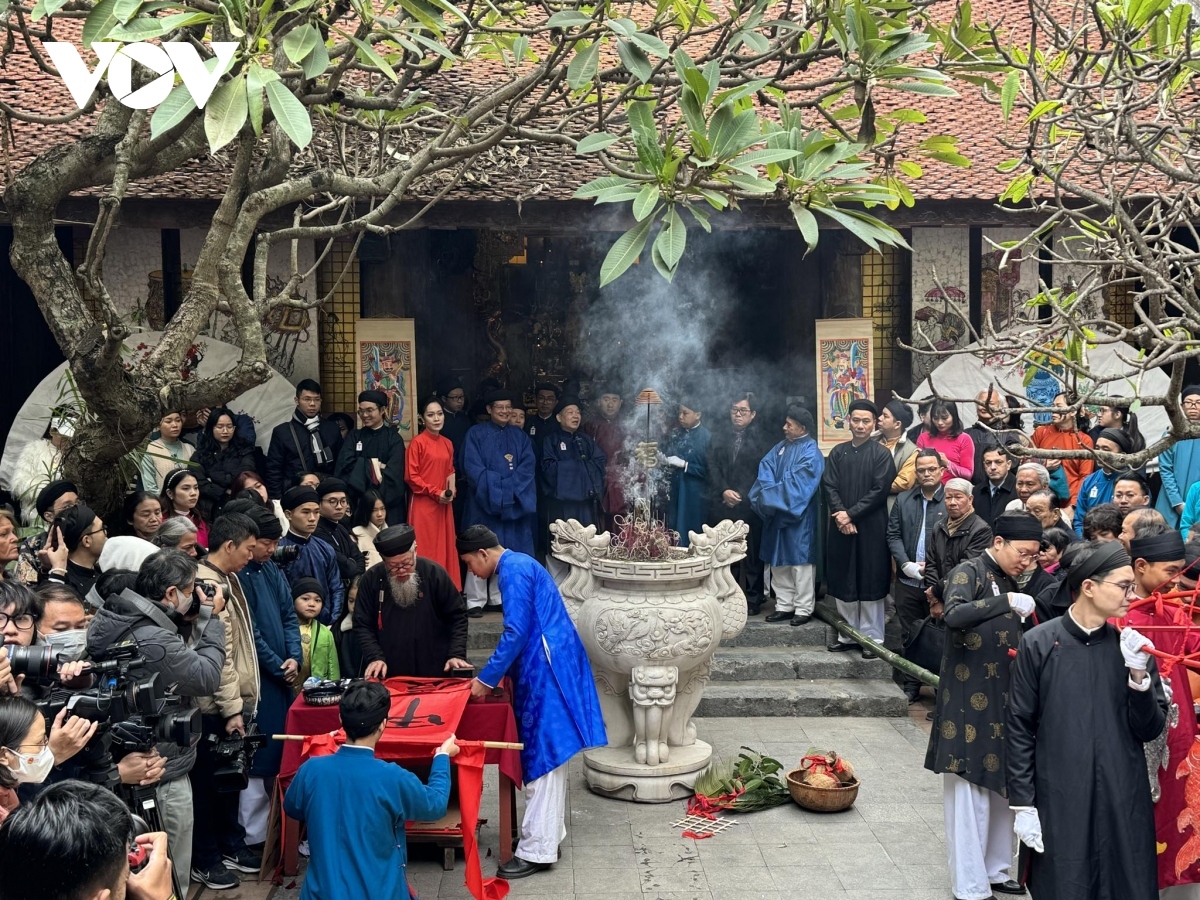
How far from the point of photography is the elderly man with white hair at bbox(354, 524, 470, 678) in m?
7.27

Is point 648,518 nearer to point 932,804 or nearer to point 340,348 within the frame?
point 932,804

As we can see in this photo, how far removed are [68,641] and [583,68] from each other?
3.21m

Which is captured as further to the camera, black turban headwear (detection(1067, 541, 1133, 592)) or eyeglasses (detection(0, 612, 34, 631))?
black turban headwear (detection(1067, 541, 1133, 592))

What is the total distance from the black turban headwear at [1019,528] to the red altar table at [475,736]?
2669mm

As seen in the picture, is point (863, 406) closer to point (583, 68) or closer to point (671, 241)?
point (583, 68)

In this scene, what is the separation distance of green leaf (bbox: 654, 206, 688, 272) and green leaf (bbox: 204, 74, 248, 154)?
1480 mm

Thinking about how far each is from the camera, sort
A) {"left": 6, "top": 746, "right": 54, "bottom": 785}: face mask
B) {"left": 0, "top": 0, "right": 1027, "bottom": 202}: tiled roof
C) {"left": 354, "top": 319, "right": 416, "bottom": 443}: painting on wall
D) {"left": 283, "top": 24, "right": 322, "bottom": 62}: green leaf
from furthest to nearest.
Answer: {"left": 354, "top": 319, "right": 416, "bottom": 443}: painting on wall, {"left": 0, "top": 0, "right": 1027, "bottom": 202}: tiled roof, {"left": 283, "top": 24, "right": 322, "bottom": 62}: green leaf, {"left": 6, "top": 746, "right": 54, "bottom": 785}: face mask

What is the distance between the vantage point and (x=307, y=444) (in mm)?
10570

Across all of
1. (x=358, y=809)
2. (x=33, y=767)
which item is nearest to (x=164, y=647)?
(x=358, y=809)

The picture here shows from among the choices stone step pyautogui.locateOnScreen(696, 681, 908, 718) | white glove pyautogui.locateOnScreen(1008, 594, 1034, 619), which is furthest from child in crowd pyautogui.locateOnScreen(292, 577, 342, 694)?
white glove pyautogui.locateOnScreen(1008, 594, 1034, 619)

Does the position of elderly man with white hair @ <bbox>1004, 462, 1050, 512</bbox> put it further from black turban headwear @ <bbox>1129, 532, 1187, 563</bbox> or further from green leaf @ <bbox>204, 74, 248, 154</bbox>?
green leaf @ <bbox>204, 74, 248, 154</bbox>

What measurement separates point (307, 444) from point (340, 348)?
1537 mm

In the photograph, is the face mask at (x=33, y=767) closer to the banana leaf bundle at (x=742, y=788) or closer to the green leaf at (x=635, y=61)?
the green leaf at (x=635, y=61)

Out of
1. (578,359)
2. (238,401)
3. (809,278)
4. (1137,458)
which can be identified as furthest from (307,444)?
(1137,458)
